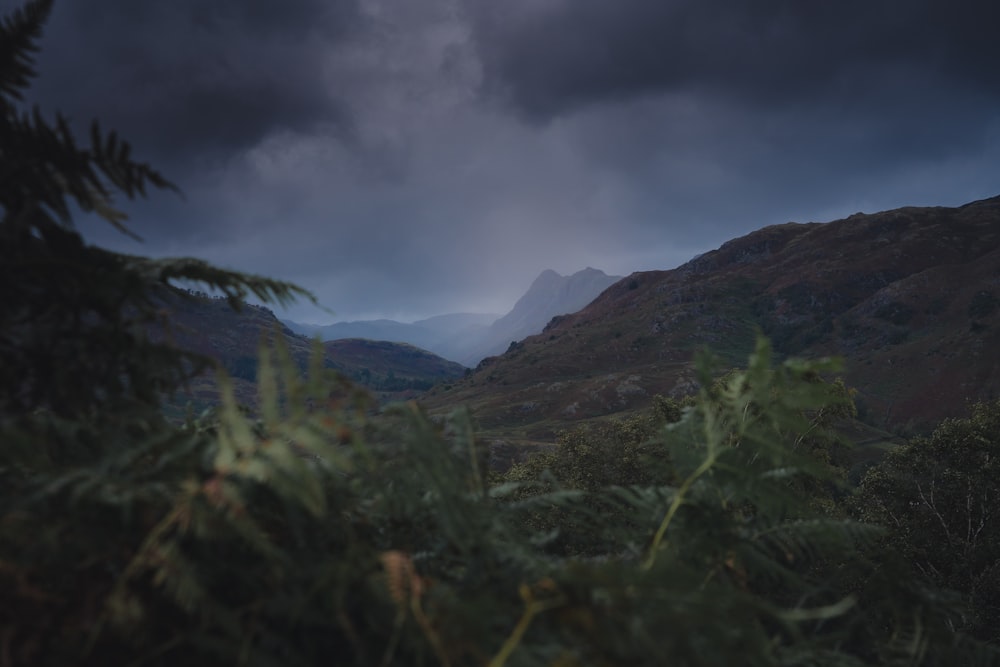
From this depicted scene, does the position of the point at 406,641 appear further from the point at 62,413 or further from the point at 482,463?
the point at 62,413

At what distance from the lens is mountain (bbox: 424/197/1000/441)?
90.6 m

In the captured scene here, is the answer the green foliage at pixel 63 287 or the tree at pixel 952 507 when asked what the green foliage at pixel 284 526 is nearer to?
the green foliage at pixel 63 287

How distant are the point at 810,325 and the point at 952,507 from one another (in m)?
127

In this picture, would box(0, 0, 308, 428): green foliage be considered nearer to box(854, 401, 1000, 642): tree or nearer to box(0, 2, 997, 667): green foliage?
box(0, 2, 997, 667): green foliage

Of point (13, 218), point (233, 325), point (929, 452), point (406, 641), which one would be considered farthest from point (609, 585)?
point (233, 325)

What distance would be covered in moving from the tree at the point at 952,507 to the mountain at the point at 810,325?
63.3 meters

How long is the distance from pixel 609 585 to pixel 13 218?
2015 millimetres

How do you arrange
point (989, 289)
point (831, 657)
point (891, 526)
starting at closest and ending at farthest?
point (831, 657)
point (891, 526)
point (989, 289)

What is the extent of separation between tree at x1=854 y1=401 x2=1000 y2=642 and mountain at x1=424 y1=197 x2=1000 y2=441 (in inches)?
2492

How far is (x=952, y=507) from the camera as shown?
58.0 ft

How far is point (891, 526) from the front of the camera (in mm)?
17594

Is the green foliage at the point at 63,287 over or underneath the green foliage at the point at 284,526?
over

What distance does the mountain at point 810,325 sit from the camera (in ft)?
297

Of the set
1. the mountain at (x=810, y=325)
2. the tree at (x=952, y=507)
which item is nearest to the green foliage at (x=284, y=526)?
the tree at (x=952, y=507)
